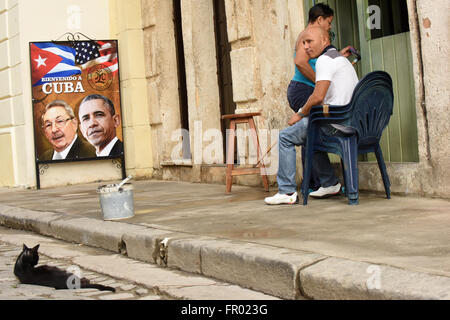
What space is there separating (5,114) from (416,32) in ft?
24.4

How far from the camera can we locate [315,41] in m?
6.23

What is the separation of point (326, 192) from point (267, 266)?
8.85 feet

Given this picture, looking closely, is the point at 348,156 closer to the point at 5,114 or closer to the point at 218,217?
the point at 218,217

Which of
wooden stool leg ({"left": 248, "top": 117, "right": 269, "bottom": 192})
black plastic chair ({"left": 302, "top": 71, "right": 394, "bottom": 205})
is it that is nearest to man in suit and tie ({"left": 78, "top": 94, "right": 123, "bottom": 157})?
wooden stool leg ({"left": 248, "top": 117, "right": 269, "bottom": 192})

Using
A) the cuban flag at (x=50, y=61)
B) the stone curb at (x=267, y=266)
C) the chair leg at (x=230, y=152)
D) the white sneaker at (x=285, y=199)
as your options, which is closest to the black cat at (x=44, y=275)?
the stone curb at (x=267, y=266)

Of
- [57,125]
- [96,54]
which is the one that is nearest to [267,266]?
[57,125]

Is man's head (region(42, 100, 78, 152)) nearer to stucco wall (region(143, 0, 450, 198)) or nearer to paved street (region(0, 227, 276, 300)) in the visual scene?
stucco wall (region(143, 0, 450, 198))

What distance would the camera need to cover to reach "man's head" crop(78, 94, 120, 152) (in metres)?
10.4

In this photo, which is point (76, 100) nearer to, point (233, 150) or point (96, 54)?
point (96, 54)

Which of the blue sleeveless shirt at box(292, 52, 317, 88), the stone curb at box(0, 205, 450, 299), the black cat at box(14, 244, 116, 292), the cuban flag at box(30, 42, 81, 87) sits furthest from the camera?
the cuban flag at box(30, 42, 81, 87)

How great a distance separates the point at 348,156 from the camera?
5559 millimetres

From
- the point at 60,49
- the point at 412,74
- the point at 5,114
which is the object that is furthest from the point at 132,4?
the point at 412,74

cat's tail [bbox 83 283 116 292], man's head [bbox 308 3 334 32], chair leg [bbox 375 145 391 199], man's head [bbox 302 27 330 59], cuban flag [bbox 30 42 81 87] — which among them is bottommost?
cat's tail [bbox 83 283 116 292]

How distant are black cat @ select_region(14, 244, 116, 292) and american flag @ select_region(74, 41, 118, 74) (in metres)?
6.30
